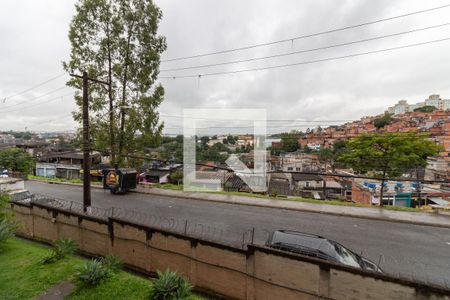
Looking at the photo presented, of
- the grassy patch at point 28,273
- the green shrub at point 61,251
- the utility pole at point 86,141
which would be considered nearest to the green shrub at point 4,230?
the grassy patch at point 28,273

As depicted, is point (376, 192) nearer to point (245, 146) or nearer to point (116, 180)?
point (245, 146)

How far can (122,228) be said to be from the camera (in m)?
7.01

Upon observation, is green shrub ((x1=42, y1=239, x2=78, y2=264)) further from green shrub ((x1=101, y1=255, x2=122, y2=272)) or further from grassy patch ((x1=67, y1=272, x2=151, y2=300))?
grassy patch ((x1=67, y1=272, x2=151, y2=300))

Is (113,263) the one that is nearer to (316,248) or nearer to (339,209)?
(316,248)

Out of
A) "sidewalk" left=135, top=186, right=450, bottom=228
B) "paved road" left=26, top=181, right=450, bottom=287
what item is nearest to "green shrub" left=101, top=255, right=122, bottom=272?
"paved road" left=26, top=181, right=450, bottom=287

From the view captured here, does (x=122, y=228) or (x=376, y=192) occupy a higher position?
(x=122, y=228)

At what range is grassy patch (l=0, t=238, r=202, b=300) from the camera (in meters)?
5.12

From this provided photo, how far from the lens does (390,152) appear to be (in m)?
14.3

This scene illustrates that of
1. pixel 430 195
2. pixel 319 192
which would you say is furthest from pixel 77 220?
pixel 430 195

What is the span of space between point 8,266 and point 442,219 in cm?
1792

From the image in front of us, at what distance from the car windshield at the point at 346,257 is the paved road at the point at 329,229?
1.20 metres

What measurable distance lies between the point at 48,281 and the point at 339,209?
13.0 m

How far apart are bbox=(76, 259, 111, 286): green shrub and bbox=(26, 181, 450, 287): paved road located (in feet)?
8.40

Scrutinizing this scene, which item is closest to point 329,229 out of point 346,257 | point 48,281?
point 346,257
